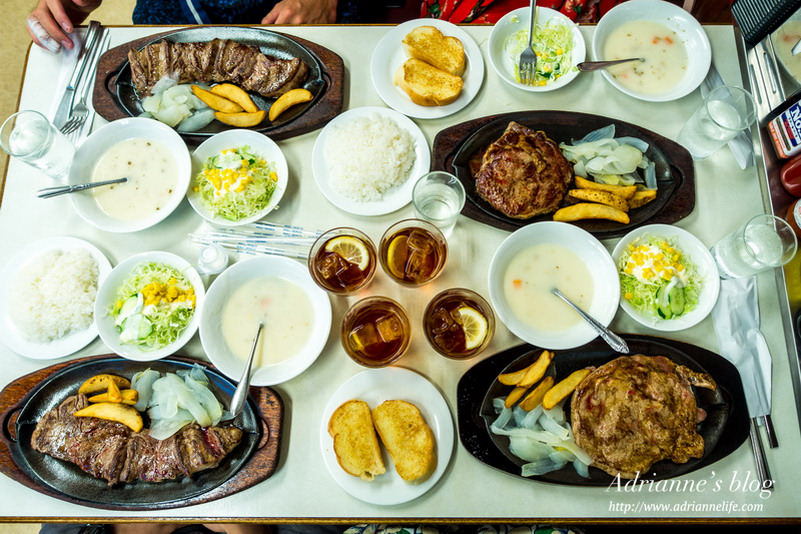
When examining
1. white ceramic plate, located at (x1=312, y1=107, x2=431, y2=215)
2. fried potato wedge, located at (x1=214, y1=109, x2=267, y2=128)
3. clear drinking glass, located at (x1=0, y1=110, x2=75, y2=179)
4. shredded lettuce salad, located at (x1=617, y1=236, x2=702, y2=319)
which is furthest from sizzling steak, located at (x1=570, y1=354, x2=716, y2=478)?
clear drinking glass, located at (x1=0, y1=110, x2=75, y2=179)

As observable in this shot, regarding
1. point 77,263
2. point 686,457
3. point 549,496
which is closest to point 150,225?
point 77,263

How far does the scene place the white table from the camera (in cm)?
173

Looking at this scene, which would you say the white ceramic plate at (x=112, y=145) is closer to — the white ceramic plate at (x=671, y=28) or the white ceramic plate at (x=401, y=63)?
the white ceramic plate at (x=401, y=63)

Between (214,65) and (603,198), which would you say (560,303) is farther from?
(214,65)

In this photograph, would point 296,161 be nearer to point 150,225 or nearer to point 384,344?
point 150,225

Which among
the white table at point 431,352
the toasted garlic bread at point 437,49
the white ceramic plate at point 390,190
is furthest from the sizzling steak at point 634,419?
the toasted garlic bread at point 437,49

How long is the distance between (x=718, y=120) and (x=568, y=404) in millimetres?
1334

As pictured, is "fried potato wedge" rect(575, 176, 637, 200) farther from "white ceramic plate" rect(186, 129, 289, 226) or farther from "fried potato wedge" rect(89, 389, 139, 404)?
"fried potato wedge" rect(89, 389, 139, 404)

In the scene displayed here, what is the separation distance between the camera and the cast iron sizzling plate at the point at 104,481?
174 centimetres

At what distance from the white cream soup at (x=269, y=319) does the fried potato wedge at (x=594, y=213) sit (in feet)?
3.66

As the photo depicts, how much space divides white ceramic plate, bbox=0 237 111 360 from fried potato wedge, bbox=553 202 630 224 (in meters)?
1.91

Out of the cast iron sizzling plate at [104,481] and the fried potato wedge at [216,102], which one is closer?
the cast iron sizzling plate at [104,481]

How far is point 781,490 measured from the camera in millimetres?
1741

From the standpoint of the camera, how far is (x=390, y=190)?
205 centimetres
